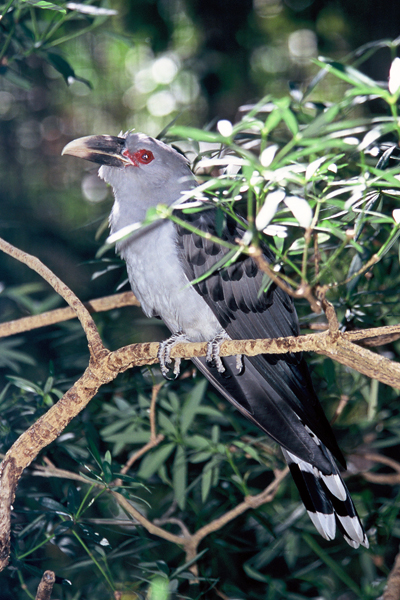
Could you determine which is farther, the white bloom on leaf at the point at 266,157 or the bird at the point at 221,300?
the bird at the point at 221,300

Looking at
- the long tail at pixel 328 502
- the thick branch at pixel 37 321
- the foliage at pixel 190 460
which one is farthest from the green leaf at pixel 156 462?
the thick branch at pixel 37 321

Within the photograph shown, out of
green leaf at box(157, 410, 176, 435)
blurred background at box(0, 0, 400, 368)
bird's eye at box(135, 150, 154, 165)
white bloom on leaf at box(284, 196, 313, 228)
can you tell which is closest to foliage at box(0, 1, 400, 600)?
green leaf at box(157, 410, 176, 435)

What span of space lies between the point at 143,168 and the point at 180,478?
0.75m

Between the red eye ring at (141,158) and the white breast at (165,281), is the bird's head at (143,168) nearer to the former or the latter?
the red eye ring at (141,158)

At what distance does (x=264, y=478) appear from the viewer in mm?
1880

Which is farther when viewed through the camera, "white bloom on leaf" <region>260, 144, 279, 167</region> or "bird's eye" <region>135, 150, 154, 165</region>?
"bird's eye" <region>135, 150, 154, 165</region>

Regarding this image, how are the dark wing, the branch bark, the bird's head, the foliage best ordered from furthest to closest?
1. the bird's head
2. the dark wing
3. the foliage
4. the branch bark

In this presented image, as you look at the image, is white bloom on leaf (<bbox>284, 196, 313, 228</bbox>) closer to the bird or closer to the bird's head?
the bird

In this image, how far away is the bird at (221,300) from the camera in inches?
44.7

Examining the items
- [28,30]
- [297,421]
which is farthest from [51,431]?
[28,30]

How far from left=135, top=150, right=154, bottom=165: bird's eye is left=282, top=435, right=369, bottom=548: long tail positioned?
774 mm

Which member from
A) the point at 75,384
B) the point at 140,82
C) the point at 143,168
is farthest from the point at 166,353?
the point at 140,82

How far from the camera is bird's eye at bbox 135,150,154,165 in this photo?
1.24m

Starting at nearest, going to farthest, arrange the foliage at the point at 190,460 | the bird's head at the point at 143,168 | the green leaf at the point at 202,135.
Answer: the green leaf at the point at 202,135 < the foliage at the point at 190,460 < the bird's head at the point at 143,168
